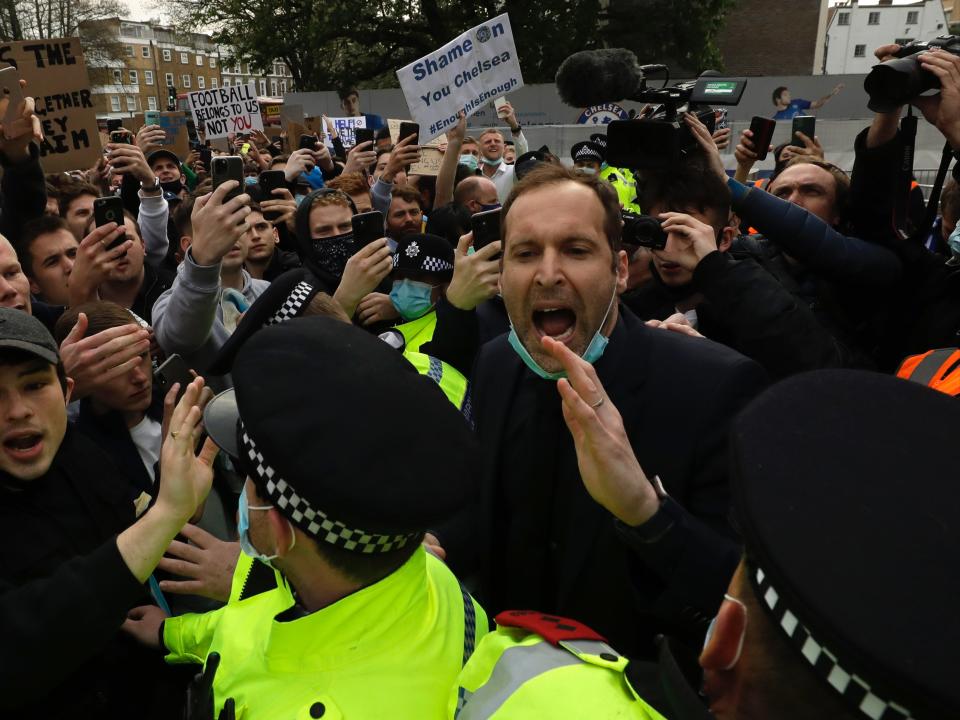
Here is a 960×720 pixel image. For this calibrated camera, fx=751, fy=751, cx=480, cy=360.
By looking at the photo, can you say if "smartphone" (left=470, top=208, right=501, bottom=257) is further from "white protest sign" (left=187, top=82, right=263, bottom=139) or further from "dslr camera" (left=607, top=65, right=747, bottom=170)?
"white protest sign" (left=187, top=82, right=263, bottom=139)

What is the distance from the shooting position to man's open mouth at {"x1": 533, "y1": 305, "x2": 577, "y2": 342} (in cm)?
214

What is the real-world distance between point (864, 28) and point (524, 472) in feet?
277

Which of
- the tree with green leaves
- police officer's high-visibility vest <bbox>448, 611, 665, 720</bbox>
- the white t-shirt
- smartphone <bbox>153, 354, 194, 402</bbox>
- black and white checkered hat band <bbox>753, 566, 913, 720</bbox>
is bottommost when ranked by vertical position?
the white t-shirt

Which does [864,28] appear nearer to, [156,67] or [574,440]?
[156,67]

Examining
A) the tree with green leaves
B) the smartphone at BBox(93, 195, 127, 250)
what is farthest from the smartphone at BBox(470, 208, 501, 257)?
the tree with green leaves

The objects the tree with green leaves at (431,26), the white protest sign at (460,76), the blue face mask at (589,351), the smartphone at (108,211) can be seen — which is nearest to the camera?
the blue face mask at (589,351)

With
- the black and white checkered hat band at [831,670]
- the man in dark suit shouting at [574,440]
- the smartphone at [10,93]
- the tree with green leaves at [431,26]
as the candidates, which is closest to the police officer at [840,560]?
the black and white checkered hat band at [831,670]

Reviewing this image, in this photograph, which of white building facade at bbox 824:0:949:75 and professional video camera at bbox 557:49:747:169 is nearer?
professional video camera at bbox 557:49:747:169

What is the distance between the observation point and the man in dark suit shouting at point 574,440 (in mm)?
1690

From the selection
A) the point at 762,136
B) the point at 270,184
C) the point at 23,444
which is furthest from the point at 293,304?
the point at 270,184

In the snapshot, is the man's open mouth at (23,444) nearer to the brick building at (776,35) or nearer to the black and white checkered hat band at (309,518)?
the black and white checkered hat band at (309,518)

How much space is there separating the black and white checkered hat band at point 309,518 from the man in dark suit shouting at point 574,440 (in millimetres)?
543

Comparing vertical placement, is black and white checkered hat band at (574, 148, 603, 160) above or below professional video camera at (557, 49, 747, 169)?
below

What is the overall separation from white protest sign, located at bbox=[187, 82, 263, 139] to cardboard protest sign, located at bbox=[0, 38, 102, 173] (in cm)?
381
